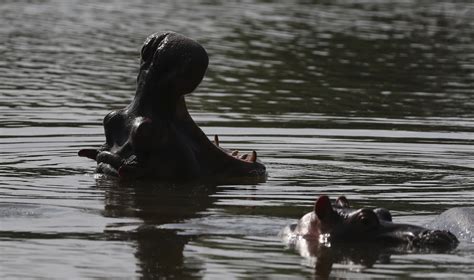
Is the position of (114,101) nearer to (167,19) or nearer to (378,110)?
(378,110)

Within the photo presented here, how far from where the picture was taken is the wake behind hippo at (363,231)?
8.13 metres

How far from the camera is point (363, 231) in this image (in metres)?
8.26

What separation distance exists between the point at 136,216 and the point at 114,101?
22.3 ft

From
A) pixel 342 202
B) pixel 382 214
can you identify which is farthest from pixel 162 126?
pixel 382 214

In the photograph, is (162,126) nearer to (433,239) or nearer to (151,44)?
(151,44)

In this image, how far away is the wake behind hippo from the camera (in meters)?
8.13

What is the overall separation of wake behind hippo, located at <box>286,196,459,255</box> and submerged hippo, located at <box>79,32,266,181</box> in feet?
7.34

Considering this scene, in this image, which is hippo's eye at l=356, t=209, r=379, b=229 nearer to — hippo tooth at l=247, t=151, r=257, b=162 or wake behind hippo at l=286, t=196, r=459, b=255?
wake behind hippo at l=286, t=196, r=459, b=255

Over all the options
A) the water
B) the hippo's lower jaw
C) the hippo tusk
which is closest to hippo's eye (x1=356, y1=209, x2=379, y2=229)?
the water

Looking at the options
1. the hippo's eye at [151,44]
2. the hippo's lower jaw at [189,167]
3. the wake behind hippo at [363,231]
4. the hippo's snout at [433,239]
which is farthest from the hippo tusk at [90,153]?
the hippo's snout at [433,239]

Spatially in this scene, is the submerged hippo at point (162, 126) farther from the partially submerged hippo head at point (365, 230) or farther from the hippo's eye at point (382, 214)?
the hippo's eye at point (382, 214)

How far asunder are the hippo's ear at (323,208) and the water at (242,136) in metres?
0.28

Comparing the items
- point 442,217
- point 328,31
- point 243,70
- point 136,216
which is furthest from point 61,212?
point 328,31

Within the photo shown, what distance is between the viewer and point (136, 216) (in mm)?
9359
